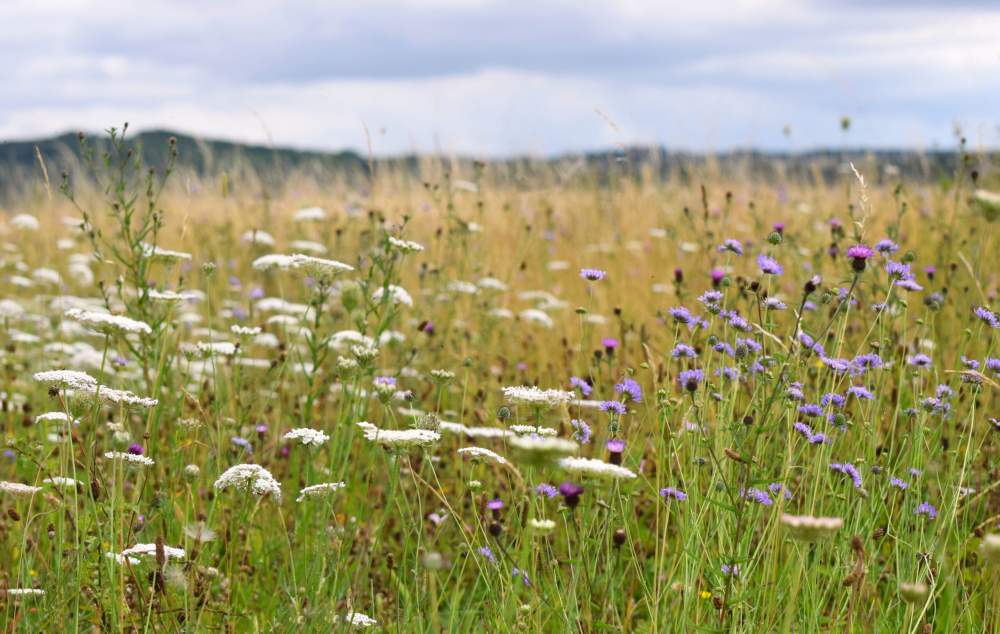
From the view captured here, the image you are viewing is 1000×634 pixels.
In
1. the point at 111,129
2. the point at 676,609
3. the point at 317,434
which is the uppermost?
the point at 111,129

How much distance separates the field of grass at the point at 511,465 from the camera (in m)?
2.06

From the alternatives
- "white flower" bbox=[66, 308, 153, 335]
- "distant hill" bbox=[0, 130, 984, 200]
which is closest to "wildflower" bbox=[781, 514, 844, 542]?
"white flower" bbox=[66, 308, 153, 335]

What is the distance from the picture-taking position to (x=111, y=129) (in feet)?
10.4

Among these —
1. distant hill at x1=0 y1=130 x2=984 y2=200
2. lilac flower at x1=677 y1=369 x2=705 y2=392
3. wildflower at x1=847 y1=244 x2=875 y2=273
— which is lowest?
lilac flower at x1=677 y1=369 x2=705 y2=392

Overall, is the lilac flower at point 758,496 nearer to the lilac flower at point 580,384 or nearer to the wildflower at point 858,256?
the lilac flower at point 580,384

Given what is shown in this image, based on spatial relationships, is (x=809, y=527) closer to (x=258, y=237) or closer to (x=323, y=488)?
(x=323, y=488)

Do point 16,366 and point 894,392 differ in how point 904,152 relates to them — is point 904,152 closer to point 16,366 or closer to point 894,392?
point 894,392

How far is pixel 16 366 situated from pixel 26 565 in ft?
7.20

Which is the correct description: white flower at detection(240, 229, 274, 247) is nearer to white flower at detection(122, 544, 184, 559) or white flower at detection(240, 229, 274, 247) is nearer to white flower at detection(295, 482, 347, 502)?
white flower at detection(295, 482, 347, 502)

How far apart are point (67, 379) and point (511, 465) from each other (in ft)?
3.78

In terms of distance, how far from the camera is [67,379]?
2.10m

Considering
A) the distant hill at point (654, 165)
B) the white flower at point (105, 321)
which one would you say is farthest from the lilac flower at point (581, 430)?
the distant hill at point (654, 165)

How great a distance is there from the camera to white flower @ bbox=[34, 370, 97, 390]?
2.08 metres

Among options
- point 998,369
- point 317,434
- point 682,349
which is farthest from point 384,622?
point 998,369
